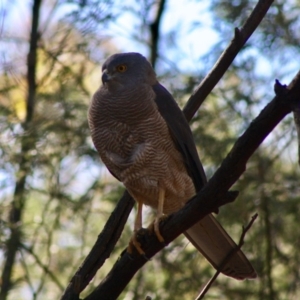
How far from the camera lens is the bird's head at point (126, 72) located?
18.7ft

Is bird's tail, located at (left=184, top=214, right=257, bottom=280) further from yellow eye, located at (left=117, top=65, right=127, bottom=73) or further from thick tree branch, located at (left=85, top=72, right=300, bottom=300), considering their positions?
yellow eye, located at (left=117, top=65, right=127, bottom=73)

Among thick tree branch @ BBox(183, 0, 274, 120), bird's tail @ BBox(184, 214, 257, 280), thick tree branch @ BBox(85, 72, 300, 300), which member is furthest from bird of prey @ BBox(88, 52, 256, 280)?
thick tree branch @ BBox(85, 72, 300, 300)

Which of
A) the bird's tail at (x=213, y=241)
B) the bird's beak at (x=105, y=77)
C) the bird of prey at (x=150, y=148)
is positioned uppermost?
the bird's beak at (x=105, y=77)

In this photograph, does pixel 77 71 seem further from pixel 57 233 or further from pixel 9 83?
pixel 57 233

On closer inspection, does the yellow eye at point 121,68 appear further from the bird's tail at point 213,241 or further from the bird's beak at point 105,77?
the bird's tail at point 213,241

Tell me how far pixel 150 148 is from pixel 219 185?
1573 millimetres

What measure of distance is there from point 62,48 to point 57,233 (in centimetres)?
216

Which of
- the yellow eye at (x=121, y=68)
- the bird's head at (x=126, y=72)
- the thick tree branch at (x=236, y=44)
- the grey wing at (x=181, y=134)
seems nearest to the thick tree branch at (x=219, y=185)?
the grey wing at (x=181, y=134)

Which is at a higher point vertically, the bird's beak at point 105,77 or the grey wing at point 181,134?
the bird's beak at point 105,77

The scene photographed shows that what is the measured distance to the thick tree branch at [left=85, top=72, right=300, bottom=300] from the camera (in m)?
3.59

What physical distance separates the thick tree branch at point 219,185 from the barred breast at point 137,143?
1.00m

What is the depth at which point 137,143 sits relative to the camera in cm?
536

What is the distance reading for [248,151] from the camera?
147 inches

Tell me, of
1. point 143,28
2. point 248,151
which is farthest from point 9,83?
point 248,151
